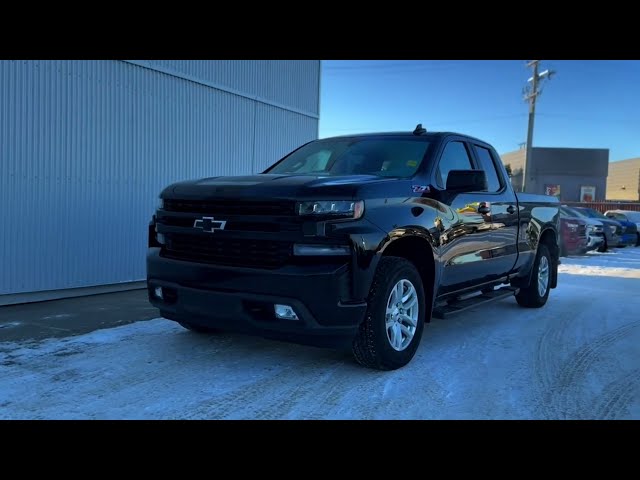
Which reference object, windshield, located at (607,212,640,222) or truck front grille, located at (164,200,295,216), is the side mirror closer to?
truck front grille, located at (164,200,295,216)

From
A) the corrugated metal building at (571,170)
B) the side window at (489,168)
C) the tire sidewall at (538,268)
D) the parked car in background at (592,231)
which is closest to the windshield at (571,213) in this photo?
the parked car in background at (592,231)

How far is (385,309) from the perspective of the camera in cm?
409

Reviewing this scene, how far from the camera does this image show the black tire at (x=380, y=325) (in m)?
4.03

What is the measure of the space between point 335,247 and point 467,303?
226 centimetres

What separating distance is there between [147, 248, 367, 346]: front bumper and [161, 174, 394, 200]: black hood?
505mm

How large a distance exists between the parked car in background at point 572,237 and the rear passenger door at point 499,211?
10.6m

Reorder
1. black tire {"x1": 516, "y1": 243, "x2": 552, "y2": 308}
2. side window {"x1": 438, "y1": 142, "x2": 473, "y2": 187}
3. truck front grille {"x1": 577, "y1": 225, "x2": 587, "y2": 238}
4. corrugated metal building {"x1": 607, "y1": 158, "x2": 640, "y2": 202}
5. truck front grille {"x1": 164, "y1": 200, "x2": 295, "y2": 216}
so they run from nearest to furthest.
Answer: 1. truck front grille {"x1": 164, "y1": 200, "x2": 295, "y2": 216}
2. side window {"x1": 438, "y1": 142, "x2": 473, "y2": 187}
3. black tire {"x1": 516, "y1": 243, "x2": 552, "y2": 308}
4. truck front grille {"x1": 577, "y1": 225, "x2": 587, "y2": 238}
5. corrugated metal building {"x1": 607, "y1": 158, "x2": 640, "y2": 202}

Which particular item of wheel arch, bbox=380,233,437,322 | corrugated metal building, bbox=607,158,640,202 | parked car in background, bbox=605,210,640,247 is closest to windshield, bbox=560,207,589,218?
parked car in background, bbox=605,210,640,247

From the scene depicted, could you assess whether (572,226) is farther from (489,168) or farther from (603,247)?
(489,168)

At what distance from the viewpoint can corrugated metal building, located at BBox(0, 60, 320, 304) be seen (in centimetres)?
655

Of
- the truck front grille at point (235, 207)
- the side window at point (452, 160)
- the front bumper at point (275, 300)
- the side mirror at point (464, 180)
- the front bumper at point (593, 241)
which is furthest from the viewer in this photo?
the front bumper at point (593, 241)

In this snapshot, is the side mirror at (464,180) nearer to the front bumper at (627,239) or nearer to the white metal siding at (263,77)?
the white metal siding at (263,77)
